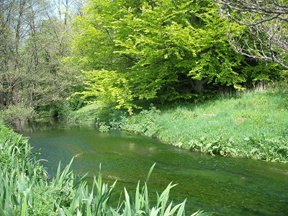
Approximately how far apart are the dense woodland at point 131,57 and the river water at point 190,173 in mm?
3523

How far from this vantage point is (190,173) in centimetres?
807

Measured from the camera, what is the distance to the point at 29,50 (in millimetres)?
23188

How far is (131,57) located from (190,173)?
456 inches

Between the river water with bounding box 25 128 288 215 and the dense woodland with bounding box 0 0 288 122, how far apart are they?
11.6ft

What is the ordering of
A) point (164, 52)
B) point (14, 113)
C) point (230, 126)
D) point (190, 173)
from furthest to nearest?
1. point (14, 113)
2. point (164, 52)
3. point (230, 126)
4. point (190, 173)

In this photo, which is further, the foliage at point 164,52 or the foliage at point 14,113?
the foliage at point 14,113

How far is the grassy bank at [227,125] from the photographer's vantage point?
9.36 meters

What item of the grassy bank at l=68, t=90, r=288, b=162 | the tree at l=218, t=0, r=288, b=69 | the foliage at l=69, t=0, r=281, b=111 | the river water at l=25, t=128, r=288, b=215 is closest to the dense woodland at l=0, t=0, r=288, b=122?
the foliage at l=69, t=0, r=281, b=111

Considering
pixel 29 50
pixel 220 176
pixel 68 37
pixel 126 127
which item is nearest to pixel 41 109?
pixel 29 50

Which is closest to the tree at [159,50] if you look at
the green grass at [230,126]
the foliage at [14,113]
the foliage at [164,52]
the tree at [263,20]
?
the foliage at [164,52]

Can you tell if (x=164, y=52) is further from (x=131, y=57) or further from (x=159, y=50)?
(x=131, y=57)

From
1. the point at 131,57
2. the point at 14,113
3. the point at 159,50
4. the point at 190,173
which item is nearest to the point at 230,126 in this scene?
the point at 190,173

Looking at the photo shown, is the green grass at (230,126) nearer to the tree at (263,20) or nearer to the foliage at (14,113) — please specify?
the tree at (263,20)

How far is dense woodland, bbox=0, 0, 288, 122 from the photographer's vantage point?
47.8ft
